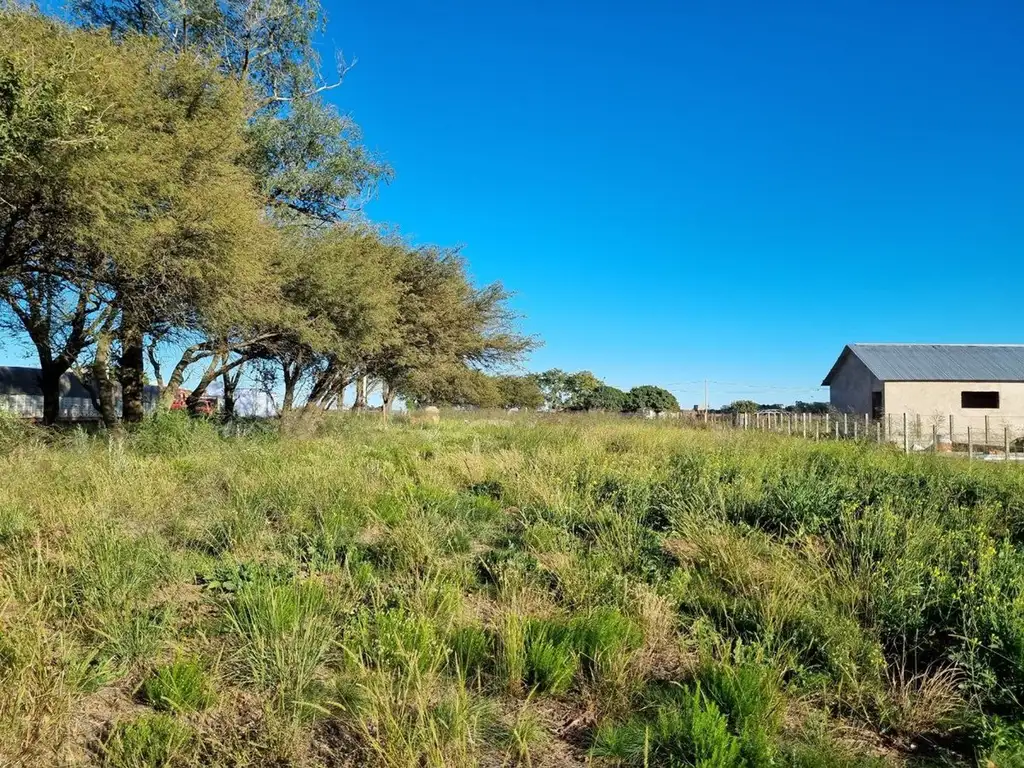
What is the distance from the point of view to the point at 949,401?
3419cm

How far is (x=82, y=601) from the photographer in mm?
3951

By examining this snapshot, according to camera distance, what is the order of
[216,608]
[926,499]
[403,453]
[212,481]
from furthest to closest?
[403,453] → [212,481] → [926,499] → [216,608]

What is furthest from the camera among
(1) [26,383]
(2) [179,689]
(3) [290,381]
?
(1) [26,383]

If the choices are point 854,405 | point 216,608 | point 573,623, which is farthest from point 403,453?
point 854,405

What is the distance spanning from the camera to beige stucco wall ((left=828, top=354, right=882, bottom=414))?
1394 inches

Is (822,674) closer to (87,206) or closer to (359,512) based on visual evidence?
(359,512)

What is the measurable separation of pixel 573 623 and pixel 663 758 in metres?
1.06

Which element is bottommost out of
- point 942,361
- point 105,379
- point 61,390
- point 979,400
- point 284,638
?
point 284,638

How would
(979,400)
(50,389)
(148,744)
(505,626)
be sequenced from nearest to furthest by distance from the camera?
(148,744), (505,626), (50,389), (979,400)

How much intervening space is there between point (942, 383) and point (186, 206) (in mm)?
36525

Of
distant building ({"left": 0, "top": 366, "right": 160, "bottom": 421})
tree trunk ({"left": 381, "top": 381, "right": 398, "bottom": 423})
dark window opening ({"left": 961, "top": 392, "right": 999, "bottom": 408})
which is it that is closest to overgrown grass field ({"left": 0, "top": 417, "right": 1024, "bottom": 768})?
tree trunk ({"left": 381, "top": 381, "right": 398, "bottom": 423})

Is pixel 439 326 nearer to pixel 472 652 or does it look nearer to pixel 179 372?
pixel 179 372

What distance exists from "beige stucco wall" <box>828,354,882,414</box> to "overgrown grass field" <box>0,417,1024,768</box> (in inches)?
1240

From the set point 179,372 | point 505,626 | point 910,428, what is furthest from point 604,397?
→ point 505,626
